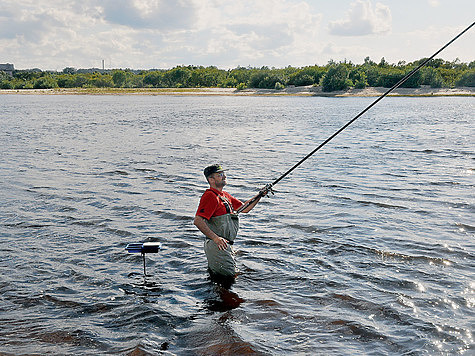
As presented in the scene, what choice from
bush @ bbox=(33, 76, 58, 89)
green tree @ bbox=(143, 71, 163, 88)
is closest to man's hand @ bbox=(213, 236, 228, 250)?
green tree @ bbox=(143, 71, 163, 88)

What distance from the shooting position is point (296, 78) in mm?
128750

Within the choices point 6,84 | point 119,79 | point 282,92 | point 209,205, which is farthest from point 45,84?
point 209,205

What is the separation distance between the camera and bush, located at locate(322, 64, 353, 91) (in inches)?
4461

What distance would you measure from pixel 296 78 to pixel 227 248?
12540cm

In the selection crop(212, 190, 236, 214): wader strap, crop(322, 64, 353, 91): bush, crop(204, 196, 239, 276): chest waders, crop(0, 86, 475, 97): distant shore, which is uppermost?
crop(322, 64, 353, 91): bush

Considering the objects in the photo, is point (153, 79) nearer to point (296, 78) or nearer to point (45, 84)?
point (45, 84)

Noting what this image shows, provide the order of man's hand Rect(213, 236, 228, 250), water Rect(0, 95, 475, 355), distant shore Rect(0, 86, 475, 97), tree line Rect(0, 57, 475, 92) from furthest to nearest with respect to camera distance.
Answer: tree line Rect(0, 57, 475, 92)
distant shore Rect(0, 86, 475, 97)
man's hand Rect(213, 236, 228, 250)
water Rect(0, 95, 475, 355)

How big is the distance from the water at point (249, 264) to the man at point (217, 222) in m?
0.40

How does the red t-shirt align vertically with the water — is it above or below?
above

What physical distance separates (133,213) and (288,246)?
4440 millimetres

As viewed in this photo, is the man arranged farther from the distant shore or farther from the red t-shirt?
the distant shore

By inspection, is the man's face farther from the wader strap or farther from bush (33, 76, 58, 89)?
bush (33, 76, 58, 89)

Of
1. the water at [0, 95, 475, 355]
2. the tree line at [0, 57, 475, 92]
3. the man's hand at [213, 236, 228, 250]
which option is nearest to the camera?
the water at [0, 95, 475, 355]

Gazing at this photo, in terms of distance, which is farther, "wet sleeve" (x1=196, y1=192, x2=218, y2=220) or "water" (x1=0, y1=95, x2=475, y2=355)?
"wet sleeve" (x1=196, y1=192, x2=218, y2=220)
